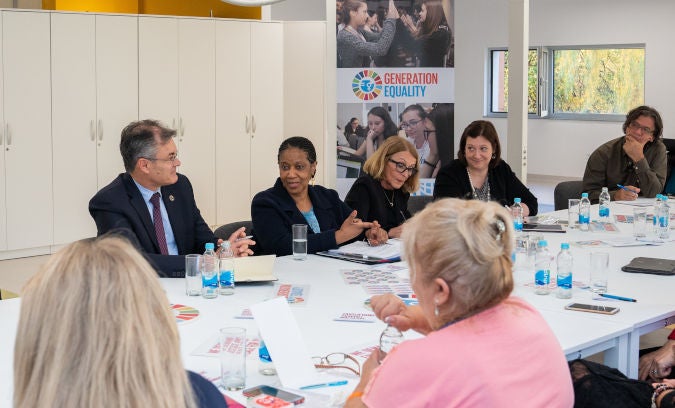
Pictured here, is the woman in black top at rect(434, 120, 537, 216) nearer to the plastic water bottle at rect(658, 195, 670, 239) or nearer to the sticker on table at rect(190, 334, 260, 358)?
the plastic water bottle at rect(658, 195, 670, 239)

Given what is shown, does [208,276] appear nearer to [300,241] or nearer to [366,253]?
[300,241]

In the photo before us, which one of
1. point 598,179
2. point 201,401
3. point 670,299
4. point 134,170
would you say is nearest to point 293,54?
point 598,179

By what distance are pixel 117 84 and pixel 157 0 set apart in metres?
1.39

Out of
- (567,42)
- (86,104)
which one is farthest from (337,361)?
(567,42)

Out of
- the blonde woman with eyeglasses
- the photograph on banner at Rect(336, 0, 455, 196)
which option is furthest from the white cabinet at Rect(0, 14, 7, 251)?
the blonde woman with eyeglasses

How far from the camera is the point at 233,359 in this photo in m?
2.72

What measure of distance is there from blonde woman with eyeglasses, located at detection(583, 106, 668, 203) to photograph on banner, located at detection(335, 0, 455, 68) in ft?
6.59

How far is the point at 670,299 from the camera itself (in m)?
3.93

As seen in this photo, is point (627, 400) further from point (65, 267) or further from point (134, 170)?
point (134, 170)

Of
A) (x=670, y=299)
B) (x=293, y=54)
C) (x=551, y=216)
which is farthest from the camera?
(x=293, y=54)

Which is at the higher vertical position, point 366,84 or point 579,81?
point 579,81

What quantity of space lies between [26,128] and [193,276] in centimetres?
545

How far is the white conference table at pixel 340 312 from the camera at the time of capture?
3172 mm

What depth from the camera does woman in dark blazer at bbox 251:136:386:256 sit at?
16.3 feet
